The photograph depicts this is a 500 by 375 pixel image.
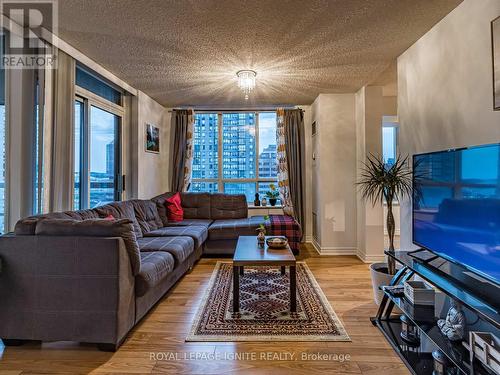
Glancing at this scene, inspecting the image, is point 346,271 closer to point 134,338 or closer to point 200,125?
point 134,338

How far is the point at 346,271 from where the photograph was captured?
3.67 m

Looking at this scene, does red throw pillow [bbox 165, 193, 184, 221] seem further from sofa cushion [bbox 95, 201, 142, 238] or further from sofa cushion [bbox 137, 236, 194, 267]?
sofa cushion [bbox 137, 236, 194, 267]

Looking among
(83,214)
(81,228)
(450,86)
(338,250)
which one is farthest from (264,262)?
(338,250)

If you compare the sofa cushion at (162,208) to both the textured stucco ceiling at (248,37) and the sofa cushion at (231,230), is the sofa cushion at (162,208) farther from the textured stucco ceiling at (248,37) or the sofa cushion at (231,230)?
the textured stucco ceiling at (248,37)

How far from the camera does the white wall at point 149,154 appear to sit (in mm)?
4422

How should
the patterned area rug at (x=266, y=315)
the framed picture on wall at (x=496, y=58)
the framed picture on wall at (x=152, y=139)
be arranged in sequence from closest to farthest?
the framed picture on wall at (x=496, y=58), the patterned area rug at (x=266, y=315), the framed picture on wall at (x=152, y=139)

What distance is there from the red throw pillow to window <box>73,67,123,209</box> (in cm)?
77

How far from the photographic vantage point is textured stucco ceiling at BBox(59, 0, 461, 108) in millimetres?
2221

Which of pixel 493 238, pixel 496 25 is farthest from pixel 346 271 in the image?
pixel 496 25

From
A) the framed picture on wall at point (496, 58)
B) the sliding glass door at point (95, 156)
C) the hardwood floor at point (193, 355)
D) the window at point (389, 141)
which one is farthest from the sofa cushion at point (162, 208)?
the window at point (389, 141)

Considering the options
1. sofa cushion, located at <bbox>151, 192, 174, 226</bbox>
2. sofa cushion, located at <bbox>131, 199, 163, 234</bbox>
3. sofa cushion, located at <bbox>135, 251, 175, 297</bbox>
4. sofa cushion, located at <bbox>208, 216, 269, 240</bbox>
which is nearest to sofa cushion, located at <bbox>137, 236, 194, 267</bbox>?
sofa cushion, located at <bbox>135, 251, 175, 297</bbox>

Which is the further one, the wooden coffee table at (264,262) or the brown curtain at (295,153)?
the brown curtain at (295,153)

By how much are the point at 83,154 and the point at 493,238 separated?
375 cm

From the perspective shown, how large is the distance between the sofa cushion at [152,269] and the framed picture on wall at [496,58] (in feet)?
8.55
